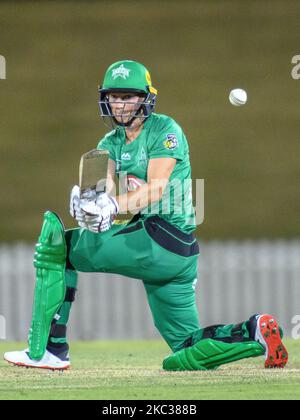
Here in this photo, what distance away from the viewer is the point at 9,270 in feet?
36.4

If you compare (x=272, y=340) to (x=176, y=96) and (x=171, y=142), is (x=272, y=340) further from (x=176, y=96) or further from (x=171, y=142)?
(x=176, y=96)

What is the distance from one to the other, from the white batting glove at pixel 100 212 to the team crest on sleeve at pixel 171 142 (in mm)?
412

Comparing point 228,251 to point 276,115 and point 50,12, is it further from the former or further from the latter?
point 50,12

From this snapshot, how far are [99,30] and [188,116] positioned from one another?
2131mm

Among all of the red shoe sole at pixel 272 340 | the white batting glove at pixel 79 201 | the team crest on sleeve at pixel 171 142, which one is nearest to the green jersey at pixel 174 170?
the team crest on sleeve at pixel 171 142

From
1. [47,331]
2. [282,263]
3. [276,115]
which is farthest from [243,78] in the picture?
[47,331]

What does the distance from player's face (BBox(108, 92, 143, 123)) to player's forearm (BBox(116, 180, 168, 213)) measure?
0.41 meters

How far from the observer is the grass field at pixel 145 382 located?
197 inches

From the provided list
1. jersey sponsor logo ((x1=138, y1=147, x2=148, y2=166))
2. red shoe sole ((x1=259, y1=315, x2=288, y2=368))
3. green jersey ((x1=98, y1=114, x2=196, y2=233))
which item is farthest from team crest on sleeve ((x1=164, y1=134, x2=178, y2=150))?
red shoe sole ((x1=259, y1=315, x2=288, y2=368))

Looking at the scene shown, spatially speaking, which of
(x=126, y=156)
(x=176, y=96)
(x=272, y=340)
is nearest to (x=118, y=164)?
(x=126, y=156)

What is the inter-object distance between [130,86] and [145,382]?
1.52m

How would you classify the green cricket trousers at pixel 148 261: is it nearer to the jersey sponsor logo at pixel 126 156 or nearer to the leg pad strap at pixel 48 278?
the leg pad strap at pixel 48 278

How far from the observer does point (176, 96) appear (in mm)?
16578
